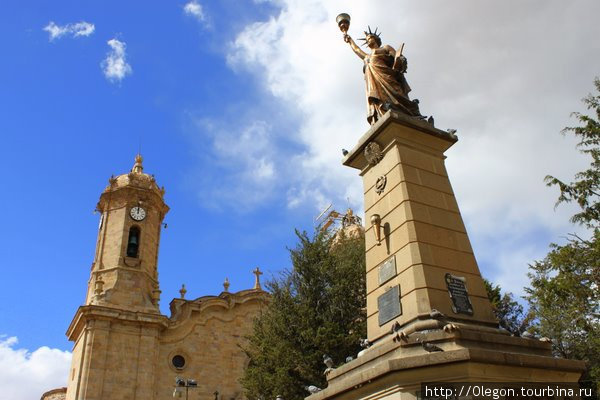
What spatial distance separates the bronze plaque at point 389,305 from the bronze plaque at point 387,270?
0.76ft

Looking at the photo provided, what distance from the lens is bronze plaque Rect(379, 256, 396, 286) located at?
897 cm

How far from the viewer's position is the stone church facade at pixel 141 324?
85.1ft

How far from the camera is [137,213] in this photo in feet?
101

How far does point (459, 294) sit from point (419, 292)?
0.71 metres

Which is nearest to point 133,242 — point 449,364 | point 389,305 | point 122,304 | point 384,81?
point 122,304

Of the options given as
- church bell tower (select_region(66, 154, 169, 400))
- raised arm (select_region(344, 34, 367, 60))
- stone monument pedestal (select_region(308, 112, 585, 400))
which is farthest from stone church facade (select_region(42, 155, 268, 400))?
stone monument pedestal (select_region(308, 112, 585, 400))

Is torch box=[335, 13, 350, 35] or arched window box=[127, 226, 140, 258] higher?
arched window box=[127, 226, 140, 258]

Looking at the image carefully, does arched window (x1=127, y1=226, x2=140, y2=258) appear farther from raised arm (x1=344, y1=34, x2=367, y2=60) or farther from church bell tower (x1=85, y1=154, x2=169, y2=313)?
raised arm (x1=344, y1=34, x2=367, y2=60)

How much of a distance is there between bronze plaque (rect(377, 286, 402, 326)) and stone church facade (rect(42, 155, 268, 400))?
1953 centimetres

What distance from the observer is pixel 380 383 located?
7445 millimetres

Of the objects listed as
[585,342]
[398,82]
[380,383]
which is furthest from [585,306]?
[380,383]

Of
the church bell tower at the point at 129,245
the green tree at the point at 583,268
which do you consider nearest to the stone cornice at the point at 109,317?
the church bell tower at the point at 129,245

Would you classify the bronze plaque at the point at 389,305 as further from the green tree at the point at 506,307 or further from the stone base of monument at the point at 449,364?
the green tree at the point at 506,307

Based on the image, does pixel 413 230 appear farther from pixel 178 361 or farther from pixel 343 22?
pixel 178 361
